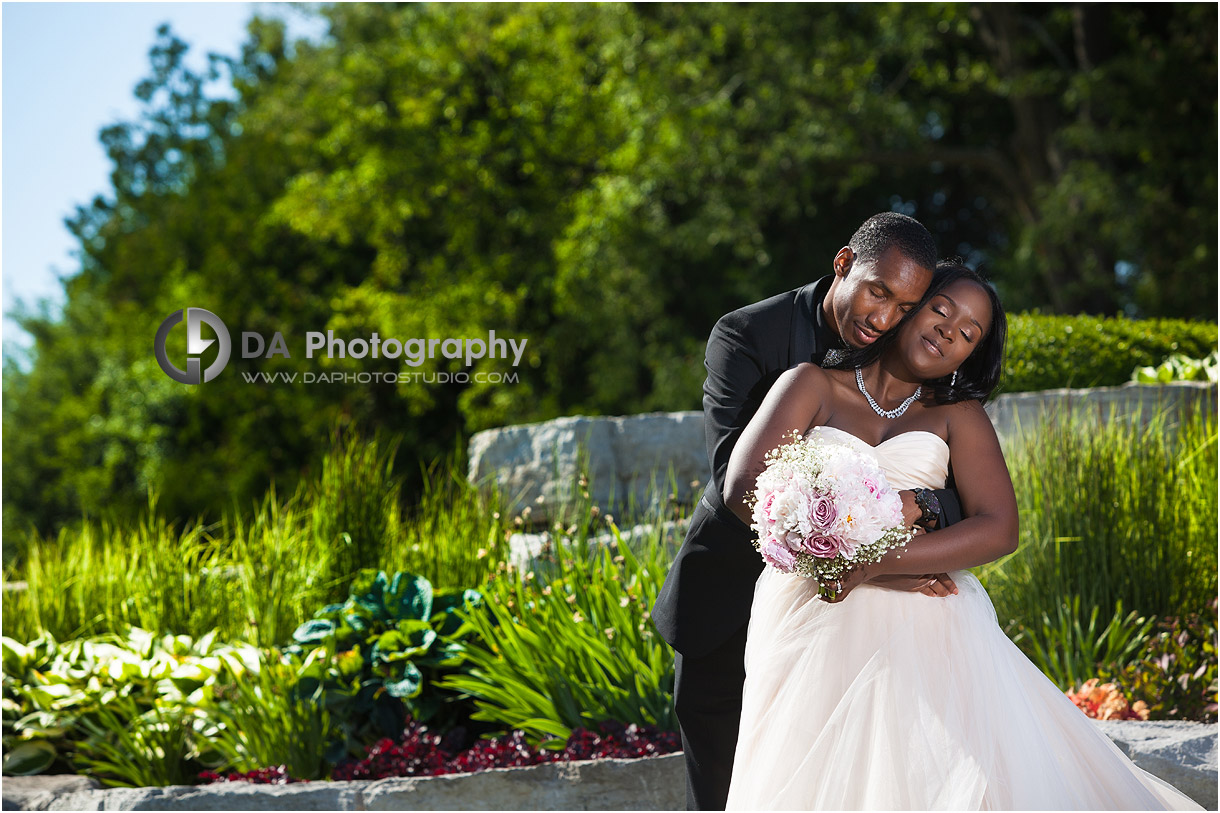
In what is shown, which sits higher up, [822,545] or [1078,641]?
[822,545]

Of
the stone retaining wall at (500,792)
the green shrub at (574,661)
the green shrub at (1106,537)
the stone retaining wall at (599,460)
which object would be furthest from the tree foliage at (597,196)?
the green shrub at (1106,537)

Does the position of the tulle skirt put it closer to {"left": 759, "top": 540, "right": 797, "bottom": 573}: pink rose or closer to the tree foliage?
{"left": 759, "top": 540, "right": 797, "bottom": 573}: pink rose

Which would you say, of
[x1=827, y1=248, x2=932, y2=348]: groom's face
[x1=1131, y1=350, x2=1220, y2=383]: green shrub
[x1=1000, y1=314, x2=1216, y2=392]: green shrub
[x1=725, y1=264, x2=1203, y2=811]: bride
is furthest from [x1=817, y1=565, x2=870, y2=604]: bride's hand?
[x1=1131, y1=350, x2=1220, y2=383]: green shrub

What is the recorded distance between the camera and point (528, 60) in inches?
631

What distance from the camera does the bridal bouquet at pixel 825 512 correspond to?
7.72 feet

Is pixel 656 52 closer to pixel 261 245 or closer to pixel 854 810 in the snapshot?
pixel 261 245

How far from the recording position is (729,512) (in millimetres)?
3055

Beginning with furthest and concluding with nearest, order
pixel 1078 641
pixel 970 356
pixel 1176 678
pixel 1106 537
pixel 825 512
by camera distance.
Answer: pixel 1106 537 → pixel 1078 641 → pixel 1176 678 → pixel 970 356 → pixel 825 512

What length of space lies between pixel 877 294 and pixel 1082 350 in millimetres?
4996

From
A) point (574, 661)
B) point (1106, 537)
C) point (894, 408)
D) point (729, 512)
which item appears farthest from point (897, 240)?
point (1106, 537)

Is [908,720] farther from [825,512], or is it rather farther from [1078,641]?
[1078,641]

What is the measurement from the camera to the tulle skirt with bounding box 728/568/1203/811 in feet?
8.03

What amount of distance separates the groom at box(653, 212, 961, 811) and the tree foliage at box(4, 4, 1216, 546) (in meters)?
7.77

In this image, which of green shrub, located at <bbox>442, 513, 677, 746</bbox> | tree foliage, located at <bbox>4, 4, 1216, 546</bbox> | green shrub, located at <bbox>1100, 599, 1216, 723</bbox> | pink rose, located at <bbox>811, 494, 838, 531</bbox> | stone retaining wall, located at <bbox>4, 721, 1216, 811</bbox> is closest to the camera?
pink rose, located at <bbox>811, 494, 838, 531</bbox>
